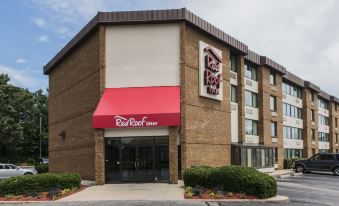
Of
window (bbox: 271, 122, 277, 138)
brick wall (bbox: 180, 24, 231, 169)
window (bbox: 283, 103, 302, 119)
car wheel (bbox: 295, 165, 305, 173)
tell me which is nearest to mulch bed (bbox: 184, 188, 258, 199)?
brick wall (bbox: 180, 24, 231, 169)

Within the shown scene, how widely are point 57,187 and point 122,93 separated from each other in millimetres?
7082

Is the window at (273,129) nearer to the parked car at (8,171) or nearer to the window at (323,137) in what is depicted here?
the window at (323,137)

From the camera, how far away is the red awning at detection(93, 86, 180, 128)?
24359 millimetres

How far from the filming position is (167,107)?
24672 mm

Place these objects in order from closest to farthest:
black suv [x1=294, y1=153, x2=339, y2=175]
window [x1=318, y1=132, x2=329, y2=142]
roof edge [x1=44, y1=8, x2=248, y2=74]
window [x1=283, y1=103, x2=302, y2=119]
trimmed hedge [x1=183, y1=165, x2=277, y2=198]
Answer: trimmed hedge [x1=183, y1=165, x2=277, y2=198], roof edge [x1=44, y1=8, x2=248, y2=74], black suv [x1=294, y1=153, x2=339, y2=175], window [x1=283, y1=103, x2=302, y2=119], window [x1=318, y1=132, x2=329, y2=142]

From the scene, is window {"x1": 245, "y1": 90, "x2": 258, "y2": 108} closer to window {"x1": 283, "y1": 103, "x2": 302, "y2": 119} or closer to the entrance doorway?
window {"x1": 283, "y1": 103, "x2": 302, "y2": 119}

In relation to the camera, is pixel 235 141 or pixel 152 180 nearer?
pixel 152 180

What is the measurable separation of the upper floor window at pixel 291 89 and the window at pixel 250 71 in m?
8.93

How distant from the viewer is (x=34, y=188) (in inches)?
819

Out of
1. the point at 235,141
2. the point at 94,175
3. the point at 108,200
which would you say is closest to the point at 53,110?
the point at 94,175

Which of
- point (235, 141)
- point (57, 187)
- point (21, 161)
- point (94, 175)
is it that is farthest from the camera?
point (21, 161)

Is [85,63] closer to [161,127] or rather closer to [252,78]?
[161,127]

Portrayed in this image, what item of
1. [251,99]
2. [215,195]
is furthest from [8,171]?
[215,195]

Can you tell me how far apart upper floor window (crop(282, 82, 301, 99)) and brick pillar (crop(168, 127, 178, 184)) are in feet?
86.2
